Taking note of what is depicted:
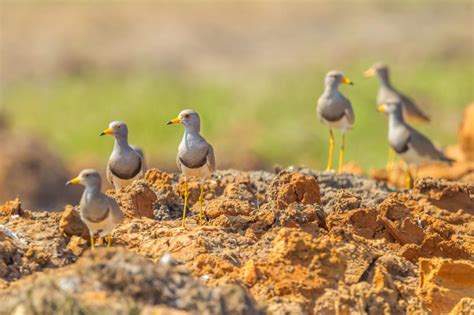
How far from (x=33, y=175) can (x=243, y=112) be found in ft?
25.7

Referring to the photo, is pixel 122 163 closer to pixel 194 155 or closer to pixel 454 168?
pixel 194 155

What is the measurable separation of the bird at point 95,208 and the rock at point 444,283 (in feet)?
8.22

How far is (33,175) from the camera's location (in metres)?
23.2

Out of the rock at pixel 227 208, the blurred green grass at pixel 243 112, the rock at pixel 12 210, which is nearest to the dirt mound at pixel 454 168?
the rock at pixel 227 208

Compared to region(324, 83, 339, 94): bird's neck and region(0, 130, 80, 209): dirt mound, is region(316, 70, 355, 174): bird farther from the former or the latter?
region(0, 130, 80, 209): dirt mound

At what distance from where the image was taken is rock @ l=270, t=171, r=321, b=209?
10.4 meters

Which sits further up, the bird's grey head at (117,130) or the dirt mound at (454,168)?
the dirt mound at (454,168)

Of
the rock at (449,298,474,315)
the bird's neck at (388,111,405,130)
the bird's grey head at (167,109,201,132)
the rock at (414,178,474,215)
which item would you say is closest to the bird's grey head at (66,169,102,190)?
the bird's grey head at (167,109,201,132)

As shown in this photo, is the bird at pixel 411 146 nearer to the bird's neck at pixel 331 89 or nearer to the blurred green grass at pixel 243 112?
the bird's neck at pixel 331 89

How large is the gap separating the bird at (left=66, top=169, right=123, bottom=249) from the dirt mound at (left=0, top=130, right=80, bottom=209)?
13.5 meters

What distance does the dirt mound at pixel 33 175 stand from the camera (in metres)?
22.6

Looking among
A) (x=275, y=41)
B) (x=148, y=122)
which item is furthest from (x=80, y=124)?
(x=275, y=41)

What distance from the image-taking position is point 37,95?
33.4 meters

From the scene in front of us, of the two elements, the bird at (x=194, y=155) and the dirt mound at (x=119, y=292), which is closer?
the dirt mound at (x=119, y=292)
